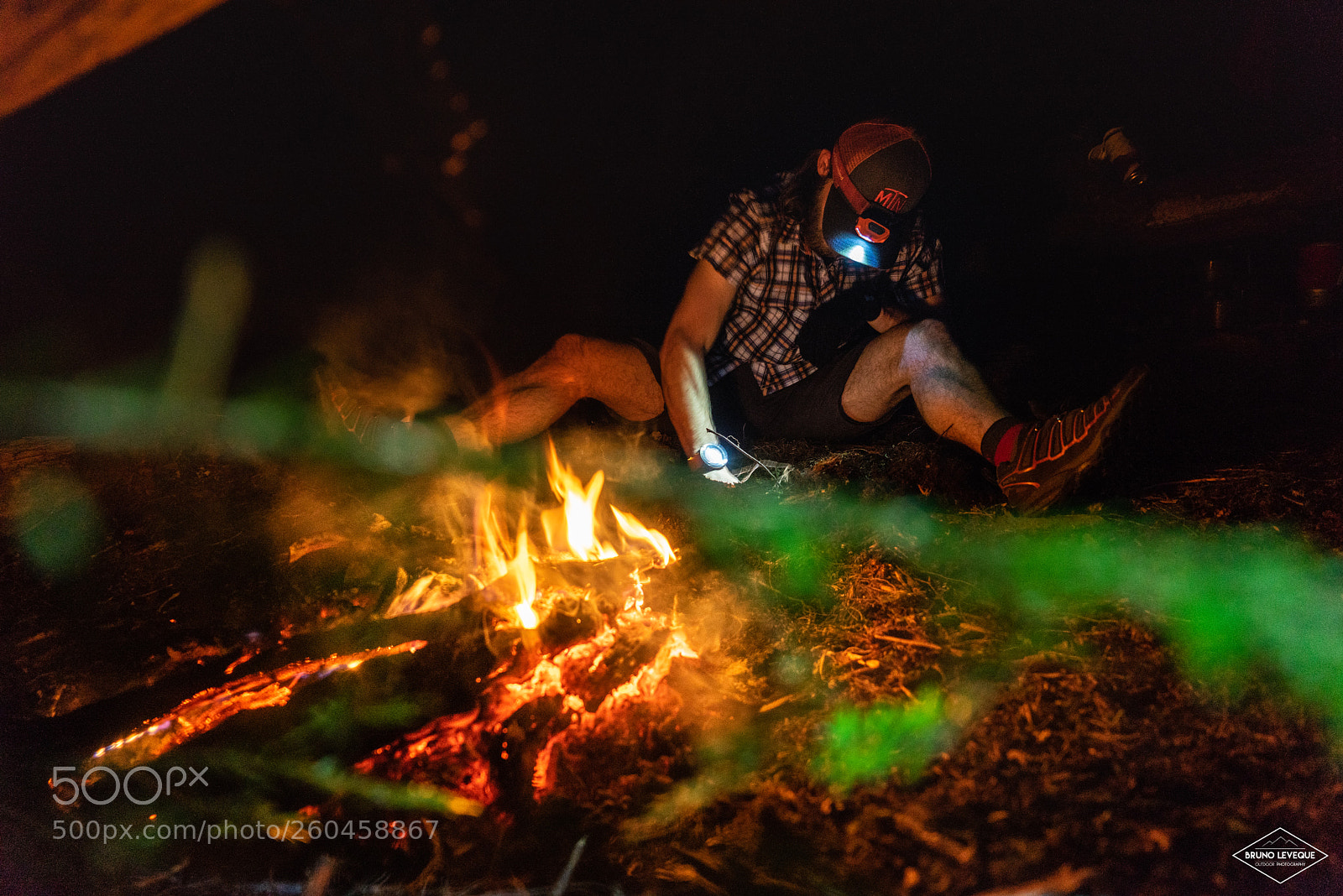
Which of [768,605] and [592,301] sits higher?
[592,301]

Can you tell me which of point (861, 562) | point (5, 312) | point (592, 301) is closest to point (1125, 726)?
point (861, 562)

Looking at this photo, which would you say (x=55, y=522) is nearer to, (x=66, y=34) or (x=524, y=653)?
(x=66, y=34)

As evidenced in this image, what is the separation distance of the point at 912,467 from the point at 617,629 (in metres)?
1.88

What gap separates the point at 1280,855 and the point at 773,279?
2977 millimetres

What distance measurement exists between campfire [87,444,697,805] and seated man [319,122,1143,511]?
2.40 ft

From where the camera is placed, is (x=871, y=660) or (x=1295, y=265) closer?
(x=871, y=660)

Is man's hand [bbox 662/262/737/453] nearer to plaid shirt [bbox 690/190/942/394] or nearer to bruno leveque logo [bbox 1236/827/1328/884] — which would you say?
plaid shirt [bbox 690/190/942/394]

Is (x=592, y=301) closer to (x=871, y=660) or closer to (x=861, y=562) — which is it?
(x=861, y=562)

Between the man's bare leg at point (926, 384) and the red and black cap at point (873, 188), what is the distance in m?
0.50

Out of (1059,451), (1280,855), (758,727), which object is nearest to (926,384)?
(1059,451)

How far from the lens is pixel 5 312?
14.8 feet

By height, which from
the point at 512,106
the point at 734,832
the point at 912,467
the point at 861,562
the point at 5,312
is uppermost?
the point at 512,106

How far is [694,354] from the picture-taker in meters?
3.33

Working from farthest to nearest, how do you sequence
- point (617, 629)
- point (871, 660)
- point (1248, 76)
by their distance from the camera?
point (1248, 76) < point (617, 629) < point (871, 660)
